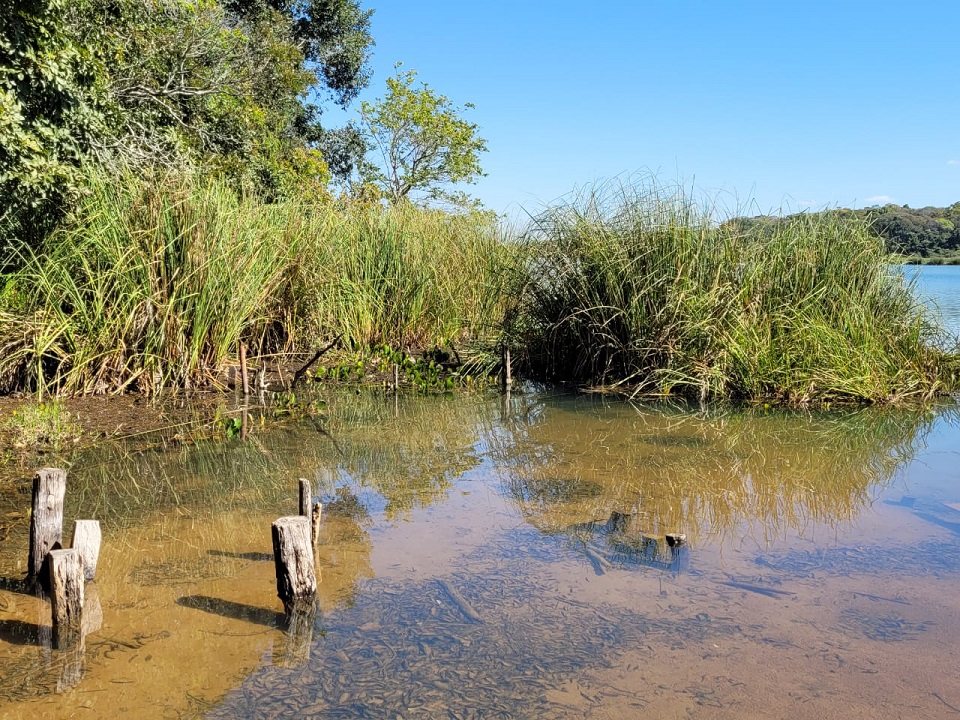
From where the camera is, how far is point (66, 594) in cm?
354

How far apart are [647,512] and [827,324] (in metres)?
4.82

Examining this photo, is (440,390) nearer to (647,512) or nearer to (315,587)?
(647,512)

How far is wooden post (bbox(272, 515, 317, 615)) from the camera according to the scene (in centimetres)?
373

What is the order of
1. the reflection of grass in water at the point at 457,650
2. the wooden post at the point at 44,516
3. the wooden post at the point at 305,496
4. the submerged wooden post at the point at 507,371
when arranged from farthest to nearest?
1. the submerged wooden post at the point at 507,371
2. the wooden post at the point at 305,496
3. the wooden post at the point at 44,516
4. the reflection of grass in water at the point at 457,650

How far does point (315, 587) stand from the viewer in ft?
12.8

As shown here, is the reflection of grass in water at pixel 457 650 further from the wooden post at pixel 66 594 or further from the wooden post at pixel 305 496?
the wooden post at pixel 66 594

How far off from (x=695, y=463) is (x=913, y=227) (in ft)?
68.3

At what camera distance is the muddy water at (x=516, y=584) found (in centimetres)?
315

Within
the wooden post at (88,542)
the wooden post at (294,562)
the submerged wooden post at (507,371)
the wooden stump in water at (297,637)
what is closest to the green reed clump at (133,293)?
the submerged wooden post at (507,371)

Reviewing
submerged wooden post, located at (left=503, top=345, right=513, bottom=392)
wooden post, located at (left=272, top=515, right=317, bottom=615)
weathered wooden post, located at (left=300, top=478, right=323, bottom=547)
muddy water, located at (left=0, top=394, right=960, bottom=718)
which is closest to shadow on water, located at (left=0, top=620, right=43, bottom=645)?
muddy water, located at (left=0, top=394, right=960, bottom=718)

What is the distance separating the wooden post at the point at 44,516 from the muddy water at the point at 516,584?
0.50 ft

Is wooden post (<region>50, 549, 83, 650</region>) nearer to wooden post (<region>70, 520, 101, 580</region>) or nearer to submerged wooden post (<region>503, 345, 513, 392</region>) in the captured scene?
wooden post (<region>70, 520, 101, 580</region>)

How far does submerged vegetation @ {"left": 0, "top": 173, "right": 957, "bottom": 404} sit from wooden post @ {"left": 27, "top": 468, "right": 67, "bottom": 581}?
3716mm

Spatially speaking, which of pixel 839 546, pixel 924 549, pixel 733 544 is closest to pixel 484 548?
pixel 733 544
